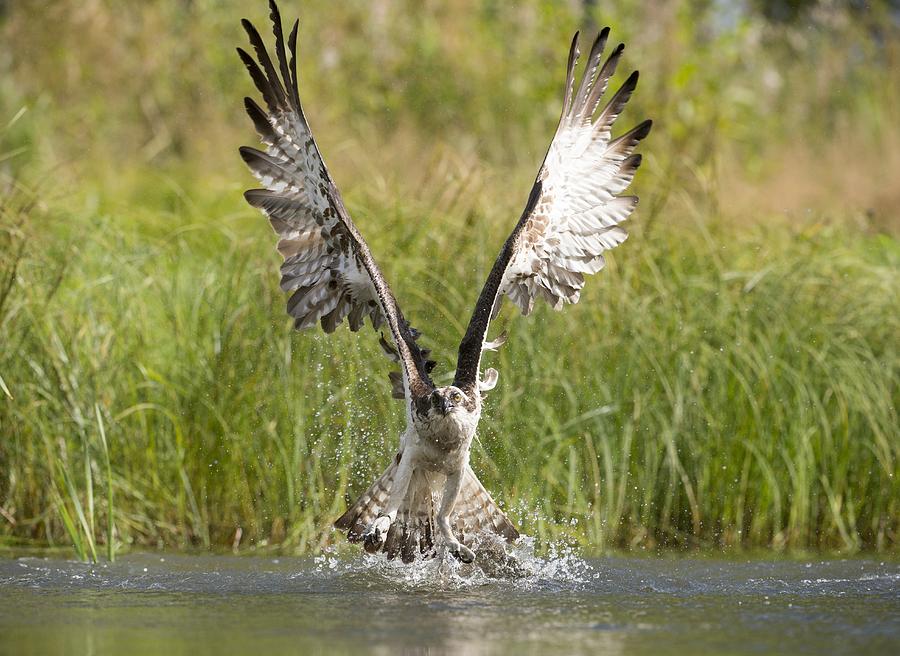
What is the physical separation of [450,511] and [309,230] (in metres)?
1.33

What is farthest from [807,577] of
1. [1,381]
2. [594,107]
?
[1,381]

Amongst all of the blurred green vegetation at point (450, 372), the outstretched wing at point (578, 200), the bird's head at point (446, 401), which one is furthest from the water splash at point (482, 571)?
the outstretched wing at point (578, 200)

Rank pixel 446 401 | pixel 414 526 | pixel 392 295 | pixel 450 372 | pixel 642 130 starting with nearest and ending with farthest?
pixel 446 401
pixel 392 295
pixel 414 526
pixel 642 130
pixel 450 372

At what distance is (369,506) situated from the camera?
6.01 meters

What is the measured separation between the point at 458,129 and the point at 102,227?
724 cm

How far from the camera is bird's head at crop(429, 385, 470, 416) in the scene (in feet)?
18.1

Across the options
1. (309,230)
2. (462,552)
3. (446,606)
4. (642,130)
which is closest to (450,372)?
(309,230)

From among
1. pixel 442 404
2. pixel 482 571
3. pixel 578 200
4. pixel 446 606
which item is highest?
pixel 578 200

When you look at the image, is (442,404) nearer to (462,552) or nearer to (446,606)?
(462,552)

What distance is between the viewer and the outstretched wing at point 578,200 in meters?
6.34

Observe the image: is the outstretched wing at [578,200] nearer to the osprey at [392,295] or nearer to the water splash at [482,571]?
the osprey at [392,295]

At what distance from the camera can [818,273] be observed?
730cm

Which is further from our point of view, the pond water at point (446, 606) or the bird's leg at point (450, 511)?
the bird's leg at point (450, 511)

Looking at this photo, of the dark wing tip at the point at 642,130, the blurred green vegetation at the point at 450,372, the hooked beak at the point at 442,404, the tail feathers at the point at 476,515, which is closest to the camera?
the hooked beak at the point at 442,404
